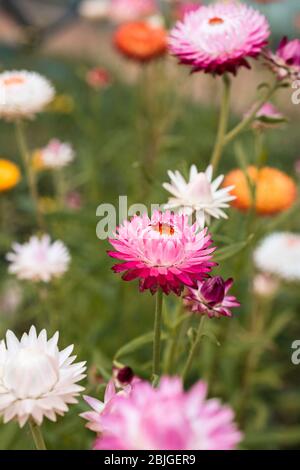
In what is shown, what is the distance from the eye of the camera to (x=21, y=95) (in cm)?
124

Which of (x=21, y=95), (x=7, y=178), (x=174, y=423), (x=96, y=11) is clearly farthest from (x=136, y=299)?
(x=96, y=11)

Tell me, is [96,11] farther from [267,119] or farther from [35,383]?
[35,383]

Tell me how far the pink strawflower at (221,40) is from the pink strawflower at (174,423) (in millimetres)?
571

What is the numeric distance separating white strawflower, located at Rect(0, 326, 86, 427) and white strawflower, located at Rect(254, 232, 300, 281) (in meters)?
0.99

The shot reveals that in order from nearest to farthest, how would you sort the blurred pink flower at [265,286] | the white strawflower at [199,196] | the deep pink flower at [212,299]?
1. the deep pink flower at [212,299]
2. the white strawflower at [199,196]
3. the blurred pink flower at [265,286]

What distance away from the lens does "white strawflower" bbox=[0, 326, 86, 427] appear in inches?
21.0

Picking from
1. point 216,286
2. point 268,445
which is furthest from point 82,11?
point 216,286

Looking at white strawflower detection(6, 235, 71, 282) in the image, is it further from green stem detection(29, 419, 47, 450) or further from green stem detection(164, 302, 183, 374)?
green stem detection(29, 419, 47, 450)

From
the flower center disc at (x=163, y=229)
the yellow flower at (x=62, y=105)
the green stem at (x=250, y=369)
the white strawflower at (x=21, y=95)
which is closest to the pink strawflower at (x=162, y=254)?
the flower center disc at (x=163, y=229)

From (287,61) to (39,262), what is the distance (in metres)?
0.52

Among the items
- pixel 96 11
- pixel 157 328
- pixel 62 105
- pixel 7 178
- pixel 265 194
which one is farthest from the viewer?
pixel 96 11

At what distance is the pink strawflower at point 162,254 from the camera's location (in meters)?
0.61

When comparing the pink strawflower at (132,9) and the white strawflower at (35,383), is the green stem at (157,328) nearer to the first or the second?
the white strawflower at (35,383)

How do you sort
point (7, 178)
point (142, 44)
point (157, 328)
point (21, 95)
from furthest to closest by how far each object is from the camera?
point (142, 44), point (7, 178), point (21, 95), point (157, 328)
